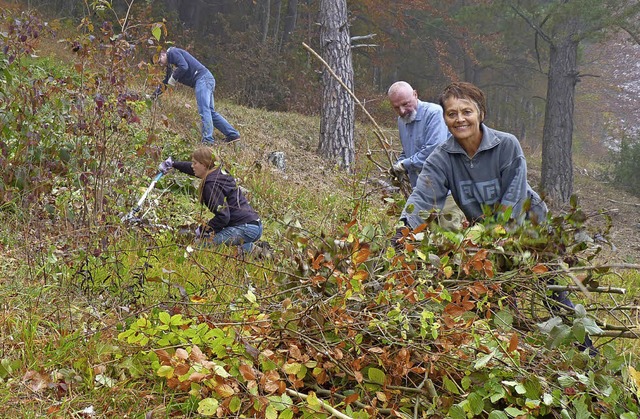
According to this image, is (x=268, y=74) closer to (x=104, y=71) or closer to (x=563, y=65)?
(x=563, y=65)

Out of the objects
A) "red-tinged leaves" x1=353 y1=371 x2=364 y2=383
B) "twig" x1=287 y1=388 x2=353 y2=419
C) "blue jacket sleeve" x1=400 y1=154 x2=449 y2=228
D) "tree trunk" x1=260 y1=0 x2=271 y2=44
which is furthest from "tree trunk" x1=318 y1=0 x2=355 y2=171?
"tree trunk" x1=260 y1=0 x2=271 y2=44

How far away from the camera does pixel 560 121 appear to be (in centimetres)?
1429

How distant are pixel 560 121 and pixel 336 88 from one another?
6.26 metres

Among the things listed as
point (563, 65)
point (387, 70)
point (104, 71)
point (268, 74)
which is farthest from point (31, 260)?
point (387, 70)

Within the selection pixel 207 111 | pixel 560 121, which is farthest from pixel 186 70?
pixel 560 121

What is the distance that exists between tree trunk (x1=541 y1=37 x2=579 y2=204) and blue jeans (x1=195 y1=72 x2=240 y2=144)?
810cm

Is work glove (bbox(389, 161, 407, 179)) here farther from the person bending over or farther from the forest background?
the forest background

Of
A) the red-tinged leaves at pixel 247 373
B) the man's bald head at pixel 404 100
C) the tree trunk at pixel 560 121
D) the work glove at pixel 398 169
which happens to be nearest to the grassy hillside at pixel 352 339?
the red-tinged leaves at pixel 247 373

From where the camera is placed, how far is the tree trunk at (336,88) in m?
11.0

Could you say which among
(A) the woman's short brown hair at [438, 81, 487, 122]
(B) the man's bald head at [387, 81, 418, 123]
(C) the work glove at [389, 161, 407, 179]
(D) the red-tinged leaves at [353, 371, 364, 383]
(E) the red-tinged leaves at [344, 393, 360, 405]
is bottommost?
(E) the red-tinged leaves at [344, 393, 360, 405]

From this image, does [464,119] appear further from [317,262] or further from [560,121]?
[560,121]

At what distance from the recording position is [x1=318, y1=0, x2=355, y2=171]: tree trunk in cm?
1104

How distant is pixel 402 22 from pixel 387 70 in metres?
5.20

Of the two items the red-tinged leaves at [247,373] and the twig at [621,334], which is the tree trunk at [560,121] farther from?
the red-tinged leaves at [247,373]
